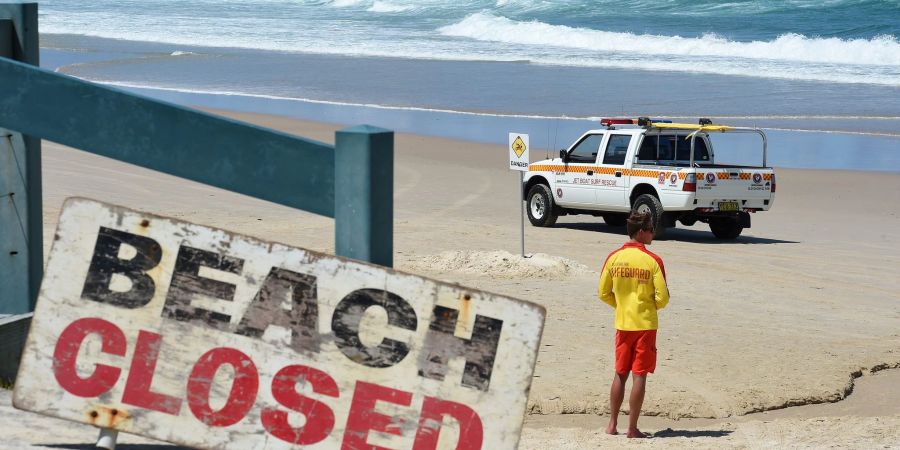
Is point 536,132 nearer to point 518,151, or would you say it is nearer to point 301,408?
point 518,151

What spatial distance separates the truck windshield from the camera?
1753 cm

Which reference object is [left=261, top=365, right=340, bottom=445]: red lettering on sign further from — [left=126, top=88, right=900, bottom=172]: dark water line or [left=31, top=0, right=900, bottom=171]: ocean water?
[left=31, top=0, right=900, bottom=171]: ocean water

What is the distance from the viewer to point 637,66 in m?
45.1

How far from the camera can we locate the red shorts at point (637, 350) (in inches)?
284

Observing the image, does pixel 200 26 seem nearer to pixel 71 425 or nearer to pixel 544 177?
pixel 544 177

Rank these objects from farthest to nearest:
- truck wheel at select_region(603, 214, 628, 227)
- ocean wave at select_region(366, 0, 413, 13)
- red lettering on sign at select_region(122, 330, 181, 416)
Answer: ocean wave at select_region(366, 0, 413, 13), truck wheel at select_region(603, 214, 628, 227), red lettering on sign at select_region(122, 330, 181, 416)

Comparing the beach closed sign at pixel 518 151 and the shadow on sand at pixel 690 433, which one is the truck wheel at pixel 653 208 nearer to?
the beach closed sign at pixel 518 151

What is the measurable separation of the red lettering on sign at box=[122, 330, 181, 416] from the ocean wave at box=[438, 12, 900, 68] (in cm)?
4671

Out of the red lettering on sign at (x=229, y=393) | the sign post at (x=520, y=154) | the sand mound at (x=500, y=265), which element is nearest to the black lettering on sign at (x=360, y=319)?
the red lettering on sign at (x=229, y=393)

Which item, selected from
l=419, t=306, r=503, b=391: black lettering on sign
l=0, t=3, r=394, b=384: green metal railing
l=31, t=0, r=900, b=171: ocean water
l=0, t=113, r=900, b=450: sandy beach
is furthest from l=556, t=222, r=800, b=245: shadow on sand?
l=0, t=3, r=394, b=384: green metal railing

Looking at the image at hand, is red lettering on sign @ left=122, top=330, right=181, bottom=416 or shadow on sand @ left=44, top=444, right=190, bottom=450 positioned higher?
red lettering on sign @ left=122, top=330, right=181, bottom=416

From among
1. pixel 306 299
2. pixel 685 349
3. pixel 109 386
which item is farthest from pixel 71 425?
pixel 685 349

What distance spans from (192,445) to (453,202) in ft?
53.6

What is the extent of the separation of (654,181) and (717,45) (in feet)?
123
